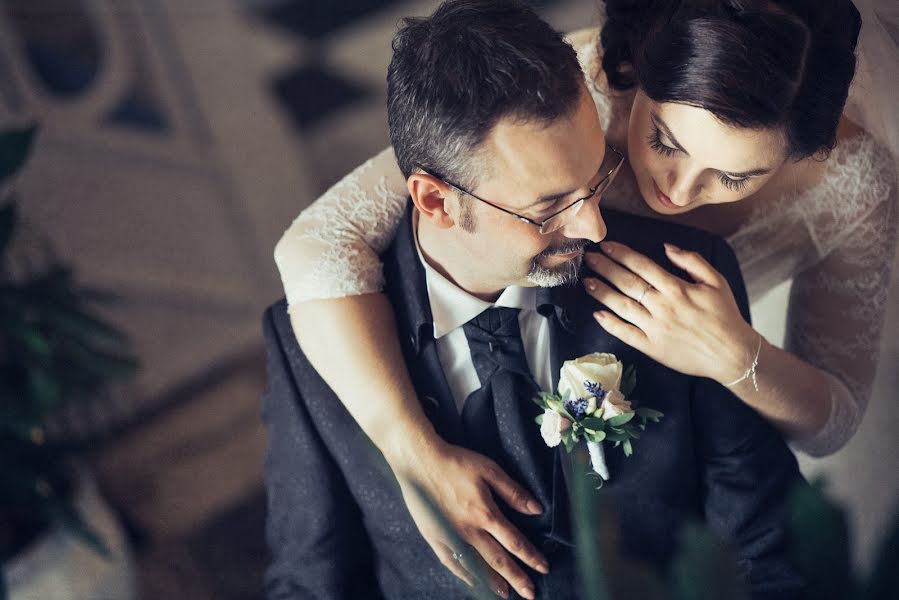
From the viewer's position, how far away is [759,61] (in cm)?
130

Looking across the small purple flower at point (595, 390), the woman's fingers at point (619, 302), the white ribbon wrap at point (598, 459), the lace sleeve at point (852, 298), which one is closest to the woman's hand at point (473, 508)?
the white ribbon wrap at point (598, 459)

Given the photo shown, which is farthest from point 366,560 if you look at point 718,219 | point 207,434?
point 207,434

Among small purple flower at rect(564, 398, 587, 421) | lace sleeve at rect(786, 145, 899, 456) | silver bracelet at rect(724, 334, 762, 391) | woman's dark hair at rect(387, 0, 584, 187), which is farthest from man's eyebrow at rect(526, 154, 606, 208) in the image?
lace sleeve at rect(786, 145, 899, 456)

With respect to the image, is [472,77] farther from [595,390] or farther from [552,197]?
[595,390]

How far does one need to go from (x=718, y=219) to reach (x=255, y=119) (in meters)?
2.15

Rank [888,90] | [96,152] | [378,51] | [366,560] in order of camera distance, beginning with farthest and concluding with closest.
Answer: [378,51] → [96,152] → [366,560] → [888,90]

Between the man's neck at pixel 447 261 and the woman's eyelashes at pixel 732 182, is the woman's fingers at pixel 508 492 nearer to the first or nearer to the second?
the man's neck at pixel 447 261

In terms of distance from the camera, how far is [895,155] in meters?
1.64

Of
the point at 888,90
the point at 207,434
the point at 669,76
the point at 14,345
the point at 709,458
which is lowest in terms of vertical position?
the point at 207,434

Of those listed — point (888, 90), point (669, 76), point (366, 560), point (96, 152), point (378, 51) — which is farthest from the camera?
point (378, 51)

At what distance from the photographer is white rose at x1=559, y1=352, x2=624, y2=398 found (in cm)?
141

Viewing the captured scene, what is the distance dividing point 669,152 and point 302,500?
0.90 m

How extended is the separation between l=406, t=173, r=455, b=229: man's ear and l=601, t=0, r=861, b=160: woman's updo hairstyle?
0.37 m

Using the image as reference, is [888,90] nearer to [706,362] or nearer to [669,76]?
[669,76]
